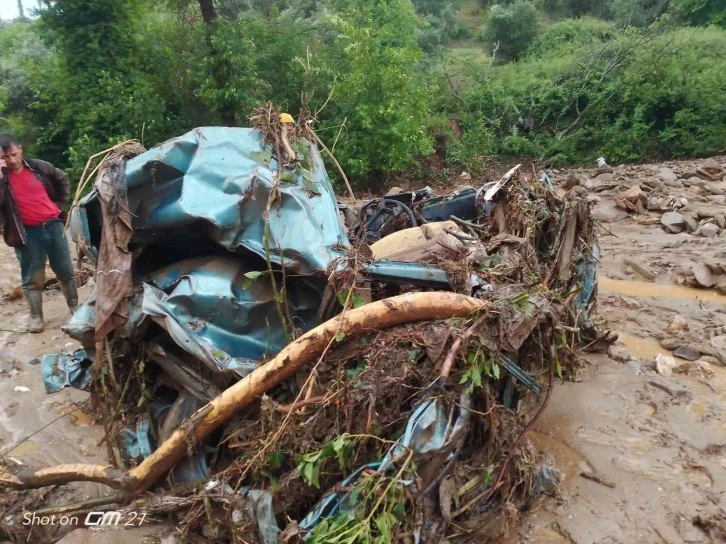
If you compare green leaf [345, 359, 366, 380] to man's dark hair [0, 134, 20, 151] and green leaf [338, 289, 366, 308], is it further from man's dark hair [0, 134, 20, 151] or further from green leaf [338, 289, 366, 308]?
man's dark hair [0, 134, 20, 151]

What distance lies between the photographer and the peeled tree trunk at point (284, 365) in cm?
259

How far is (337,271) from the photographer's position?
2.85 metres

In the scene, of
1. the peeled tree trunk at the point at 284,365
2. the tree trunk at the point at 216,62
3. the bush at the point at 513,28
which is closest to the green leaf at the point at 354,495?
the peeled tree trunk at the point at 284,365

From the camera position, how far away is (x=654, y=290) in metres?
6.48

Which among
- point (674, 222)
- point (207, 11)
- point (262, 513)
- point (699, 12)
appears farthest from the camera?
point (699, 12)

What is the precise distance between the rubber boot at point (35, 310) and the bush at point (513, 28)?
19945 mm

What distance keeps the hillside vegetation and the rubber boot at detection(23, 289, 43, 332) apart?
16.0 ft

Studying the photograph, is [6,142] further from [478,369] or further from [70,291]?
[478,369]

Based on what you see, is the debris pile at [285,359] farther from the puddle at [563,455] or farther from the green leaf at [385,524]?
the puddle at [563,455]

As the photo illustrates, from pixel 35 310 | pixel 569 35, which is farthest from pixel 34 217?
pixel 569 35

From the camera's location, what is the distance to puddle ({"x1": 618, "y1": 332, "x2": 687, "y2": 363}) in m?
4.82

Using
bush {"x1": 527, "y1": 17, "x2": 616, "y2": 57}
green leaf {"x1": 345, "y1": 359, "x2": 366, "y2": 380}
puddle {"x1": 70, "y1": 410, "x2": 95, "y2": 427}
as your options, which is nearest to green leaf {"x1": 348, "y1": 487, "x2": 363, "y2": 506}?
green leaf {"x1": 345, "y1": 359, "x2": 366, "y2": 380}

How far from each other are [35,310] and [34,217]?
102 centimetres

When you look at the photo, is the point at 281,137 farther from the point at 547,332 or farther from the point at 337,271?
the point at 547,332
